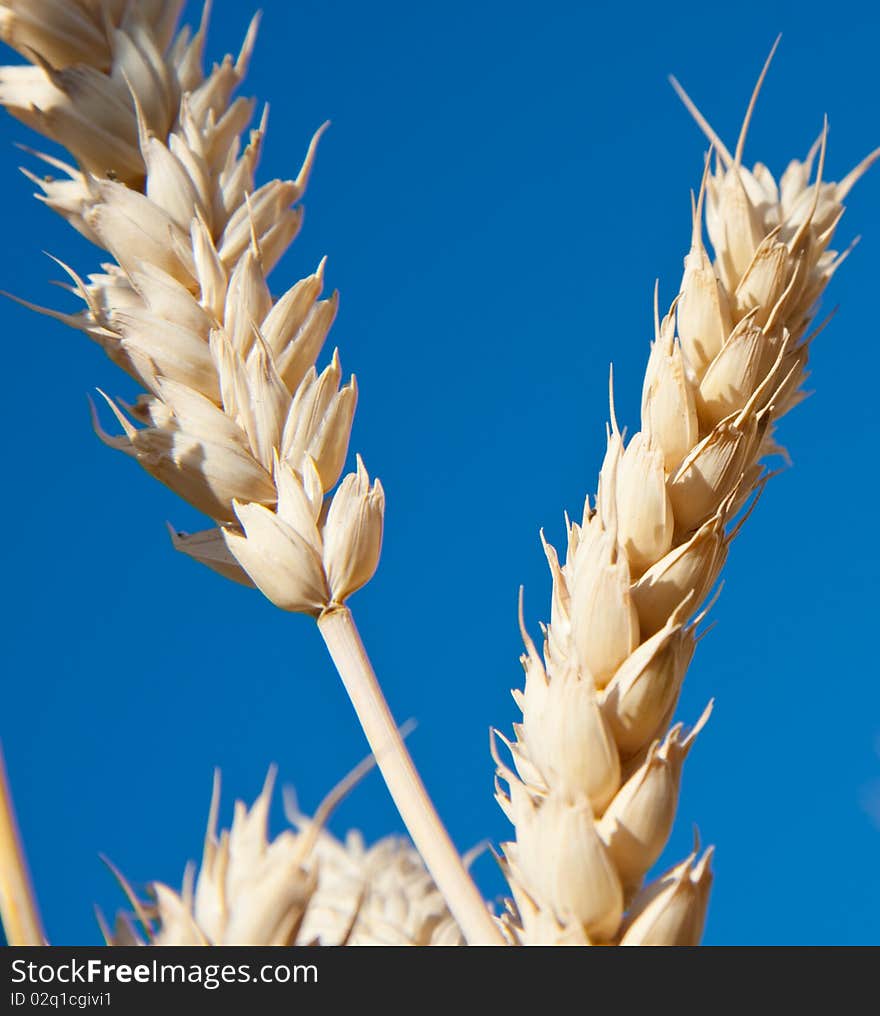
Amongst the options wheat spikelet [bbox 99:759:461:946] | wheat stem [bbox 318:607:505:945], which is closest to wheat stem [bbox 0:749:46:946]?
wheat spikelet [bbox 99:759:461:946]

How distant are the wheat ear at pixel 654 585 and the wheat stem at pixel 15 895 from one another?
270 millimetres

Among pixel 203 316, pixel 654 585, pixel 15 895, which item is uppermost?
pixel 203 316

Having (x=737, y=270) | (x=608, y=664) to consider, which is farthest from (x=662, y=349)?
(x=608, y=664)

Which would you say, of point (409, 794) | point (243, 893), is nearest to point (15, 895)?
point (243, 893)

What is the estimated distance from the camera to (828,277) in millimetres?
867

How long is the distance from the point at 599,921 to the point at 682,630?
18 centimetres

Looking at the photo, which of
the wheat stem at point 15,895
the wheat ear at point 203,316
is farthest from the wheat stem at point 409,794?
the wheat stem at point 15,895

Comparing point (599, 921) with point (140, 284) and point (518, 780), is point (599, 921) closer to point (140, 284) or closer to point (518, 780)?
point (518, 780)

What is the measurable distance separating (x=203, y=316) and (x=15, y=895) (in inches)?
16.6

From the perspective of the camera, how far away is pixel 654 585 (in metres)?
0.72

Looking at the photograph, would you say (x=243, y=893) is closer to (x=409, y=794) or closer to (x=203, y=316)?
(x=409, y=794)

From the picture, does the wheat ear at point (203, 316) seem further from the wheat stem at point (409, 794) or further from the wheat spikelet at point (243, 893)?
the wheat spikelet at point (243, 893)

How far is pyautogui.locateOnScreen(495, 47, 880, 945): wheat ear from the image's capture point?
0.62 meters

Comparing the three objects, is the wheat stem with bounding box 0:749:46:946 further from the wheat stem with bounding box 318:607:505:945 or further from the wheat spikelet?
the wheat stem with bounding box 318:607:505:945
